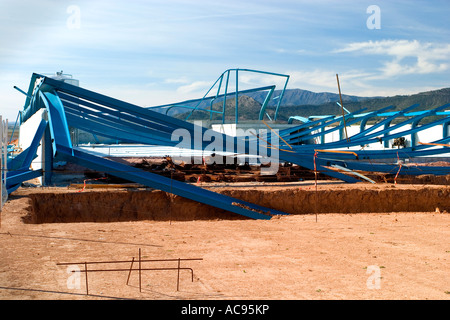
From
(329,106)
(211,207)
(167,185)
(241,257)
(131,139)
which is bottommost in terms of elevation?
(241,257)

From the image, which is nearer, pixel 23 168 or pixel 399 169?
pixel 23 168

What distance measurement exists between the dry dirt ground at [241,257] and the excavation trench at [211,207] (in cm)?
112

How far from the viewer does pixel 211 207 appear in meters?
15.5

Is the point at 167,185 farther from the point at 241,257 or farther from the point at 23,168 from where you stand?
the point at 241,257

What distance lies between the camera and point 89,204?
599 inches

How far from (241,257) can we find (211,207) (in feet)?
22.7

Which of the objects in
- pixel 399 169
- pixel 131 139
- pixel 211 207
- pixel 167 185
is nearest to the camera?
pixel 167 185

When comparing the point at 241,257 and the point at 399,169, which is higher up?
the point at 399,169

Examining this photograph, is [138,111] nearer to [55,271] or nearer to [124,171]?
[124,171]

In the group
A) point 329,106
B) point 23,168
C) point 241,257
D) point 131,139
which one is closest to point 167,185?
point 23,168

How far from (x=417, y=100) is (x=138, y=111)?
59763mm

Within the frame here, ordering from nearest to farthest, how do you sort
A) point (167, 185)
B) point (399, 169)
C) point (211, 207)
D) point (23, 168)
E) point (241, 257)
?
point (241, 257), point (23, 168), point (167, 185), point (211, 207), point (399, 169)

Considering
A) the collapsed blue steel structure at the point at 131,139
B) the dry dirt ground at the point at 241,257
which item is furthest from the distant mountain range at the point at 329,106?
the dry dirt ground at the point at 241,257

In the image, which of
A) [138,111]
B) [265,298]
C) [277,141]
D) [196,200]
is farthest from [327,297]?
[277,141]
